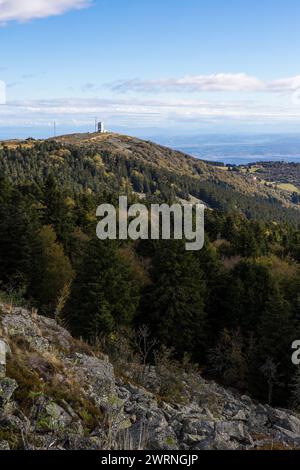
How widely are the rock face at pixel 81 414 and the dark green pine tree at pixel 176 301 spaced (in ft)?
65.8

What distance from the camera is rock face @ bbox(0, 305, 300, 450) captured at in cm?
1045

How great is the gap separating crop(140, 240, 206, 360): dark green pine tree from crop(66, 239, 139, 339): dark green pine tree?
10.4 ft

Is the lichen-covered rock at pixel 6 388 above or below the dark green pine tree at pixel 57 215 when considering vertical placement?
below

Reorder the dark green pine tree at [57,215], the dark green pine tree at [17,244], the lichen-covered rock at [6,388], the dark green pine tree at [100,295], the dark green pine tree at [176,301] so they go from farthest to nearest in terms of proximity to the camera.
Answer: the dark green pine tree at [57,215], the dark green pine tree at [17,244], the dark green pine tree at [176,301], the dark green pine tree at [100,295], the lichen-covered rock at [6,388]

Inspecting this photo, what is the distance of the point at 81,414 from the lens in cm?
1279

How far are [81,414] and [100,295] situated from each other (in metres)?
24.0

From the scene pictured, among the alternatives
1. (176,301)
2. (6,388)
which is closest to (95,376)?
(6,388)

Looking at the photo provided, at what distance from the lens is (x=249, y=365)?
36688 mm

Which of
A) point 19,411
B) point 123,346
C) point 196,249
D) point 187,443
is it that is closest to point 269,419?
point 123,346

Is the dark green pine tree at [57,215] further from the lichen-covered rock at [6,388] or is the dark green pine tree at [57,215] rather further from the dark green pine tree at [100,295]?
the lichen-covered rock at [6,388]

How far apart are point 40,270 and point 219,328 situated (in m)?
18.4

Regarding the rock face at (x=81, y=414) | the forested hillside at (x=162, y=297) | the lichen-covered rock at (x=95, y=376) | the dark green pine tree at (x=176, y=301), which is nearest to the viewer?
the rock face at (x=81, y=414)

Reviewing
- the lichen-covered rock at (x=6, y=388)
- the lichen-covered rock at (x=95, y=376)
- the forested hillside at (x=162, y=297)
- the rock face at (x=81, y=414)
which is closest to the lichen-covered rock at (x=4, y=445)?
the rock face at (x=81, y=414)

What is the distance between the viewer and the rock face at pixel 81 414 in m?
10.4
